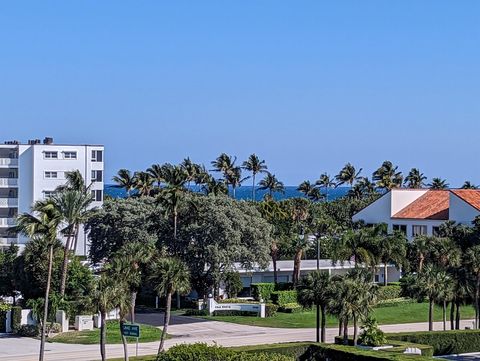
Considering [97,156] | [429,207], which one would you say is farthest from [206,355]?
[97,156]

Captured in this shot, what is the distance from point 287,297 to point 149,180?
31.4m

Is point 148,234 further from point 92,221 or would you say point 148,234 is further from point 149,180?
point 149,180

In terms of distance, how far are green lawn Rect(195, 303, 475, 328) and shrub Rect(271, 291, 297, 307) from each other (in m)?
2.84

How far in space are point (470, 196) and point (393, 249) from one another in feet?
71.8

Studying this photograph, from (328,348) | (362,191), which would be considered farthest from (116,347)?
(362,191)

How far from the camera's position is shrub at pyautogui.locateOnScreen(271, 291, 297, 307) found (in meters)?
88.5

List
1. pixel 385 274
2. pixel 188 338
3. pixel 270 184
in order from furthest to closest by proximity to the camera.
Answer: pixel 270 184 < pixel 385 274 < pixel 188 338

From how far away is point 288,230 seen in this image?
109 meters

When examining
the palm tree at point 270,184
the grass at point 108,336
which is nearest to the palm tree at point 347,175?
the palm tree at point 270,184

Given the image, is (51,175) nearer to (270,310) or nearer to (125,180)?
(125,180)

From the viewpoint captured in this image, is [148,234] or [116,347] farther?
[148,234]

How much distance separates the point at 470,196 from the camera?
4370 inches

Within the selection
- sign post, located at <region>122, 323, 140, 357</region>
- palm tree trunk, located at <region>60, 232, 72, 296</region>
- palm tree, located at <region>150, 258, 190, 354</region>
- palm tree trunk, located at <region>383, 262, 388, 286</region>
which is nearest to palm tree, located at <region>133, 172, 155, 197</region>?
palm tree trunk, located at <region>383, 262, 388, 286</region>

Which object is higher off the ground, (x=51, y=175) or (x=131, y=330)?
(x=51, y=175)
